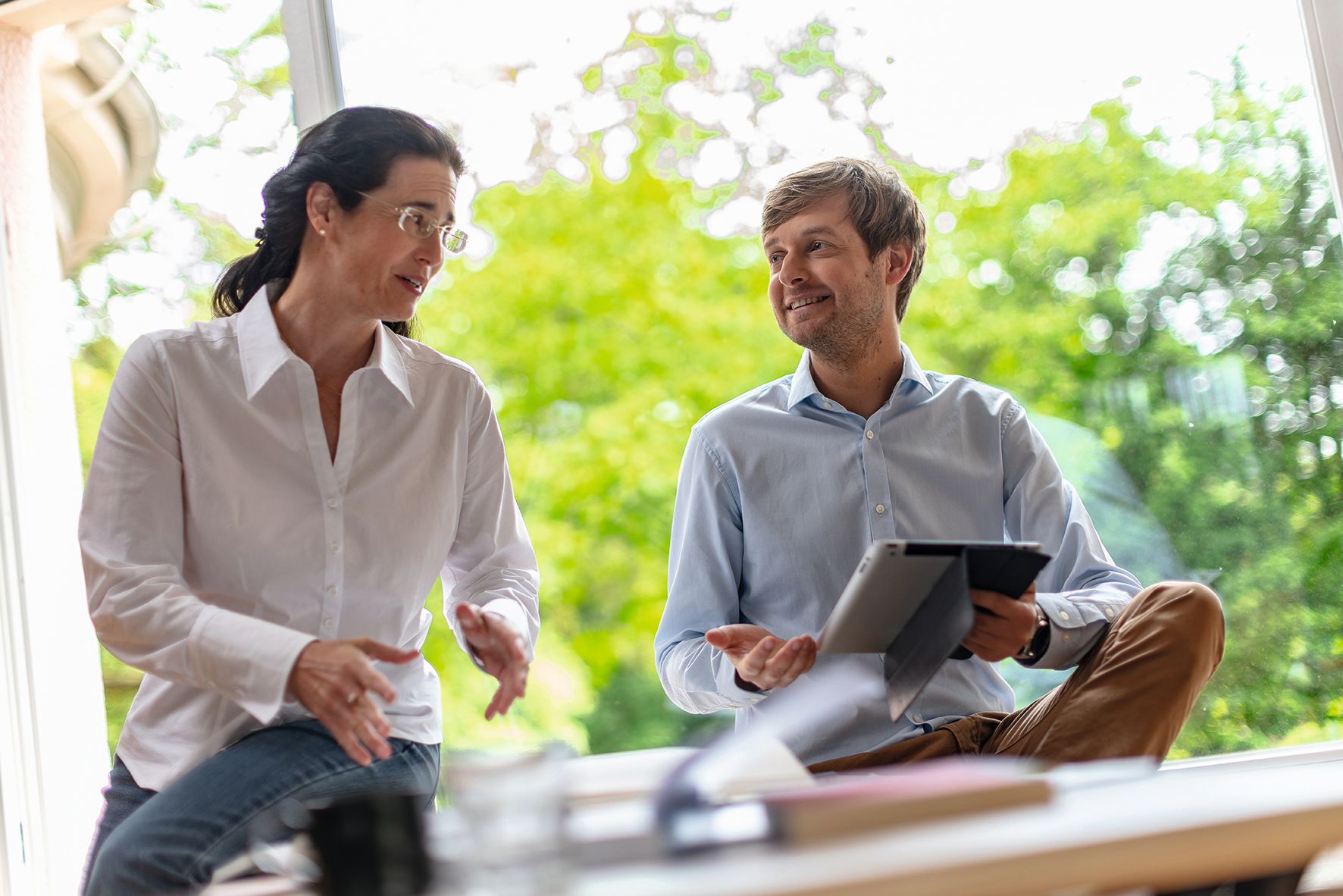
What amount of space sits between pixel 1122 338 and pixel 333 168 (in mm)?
1524

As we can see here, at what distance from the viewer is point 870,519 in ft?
6.17

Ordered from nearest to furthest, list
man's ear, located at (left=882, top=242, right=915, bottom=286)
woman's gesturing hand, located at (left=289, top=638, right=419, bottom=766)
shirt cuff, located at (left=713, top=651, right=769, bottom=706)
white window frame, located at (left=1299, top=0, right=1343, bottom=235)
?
woman's gesturing hand, located at (left=289, top=638, right=419, bottom=766) → shirt cuff, located at (left=713, top=651, right=769, bottom=706) → man's ear, located at (left=882, top=242, right=915, bottom=286) → white window frame, located at (left=1299, top=0, right=1343, bottom=235)

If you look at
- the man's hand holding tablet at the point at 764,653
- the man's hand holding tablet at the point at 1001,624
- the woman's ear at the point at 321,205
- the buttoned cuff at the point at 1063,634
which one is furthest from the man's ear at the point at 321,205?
the buttoned cuff at the point at 1063,634

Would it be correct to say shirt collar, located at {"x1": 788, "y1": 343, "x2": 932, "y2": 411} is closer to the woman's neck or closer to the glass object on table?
the woman's neck

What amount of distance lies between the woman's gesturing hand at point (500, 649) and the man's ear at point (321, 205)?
2.17ft

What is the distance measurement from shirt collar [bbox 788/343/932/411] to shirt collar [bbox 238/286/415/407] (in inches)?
26.4

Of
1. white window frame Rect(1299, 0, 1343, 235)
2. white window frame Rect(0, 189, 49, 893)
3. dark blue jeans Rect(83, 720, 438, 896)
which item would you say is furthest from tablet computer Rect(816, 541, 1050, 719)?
white window frame Rect(0, 189, 49, 893)

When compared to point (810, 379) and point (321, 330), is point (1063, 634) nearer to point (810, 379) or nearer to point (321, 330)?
point (810, 379)

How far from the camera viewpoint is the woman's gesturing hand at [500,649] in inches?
59.6

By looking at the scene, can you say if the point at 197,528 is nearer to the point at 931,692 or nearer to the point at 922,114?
the point at 931,692

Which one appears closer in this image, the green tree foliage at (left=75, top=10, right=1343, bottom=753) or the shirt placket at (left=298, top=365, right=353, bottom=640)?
the shirt placket at (left=298, top=365, right=353, bottom=640)

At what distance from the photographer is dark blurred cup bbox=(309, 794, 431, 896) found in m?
0.78

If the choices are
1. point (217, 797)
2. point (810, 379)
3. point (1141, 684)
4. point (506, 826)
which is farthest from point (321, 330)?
point (1141, 684)

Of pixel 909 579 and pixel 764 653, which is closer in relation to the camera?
pixel 909 579
